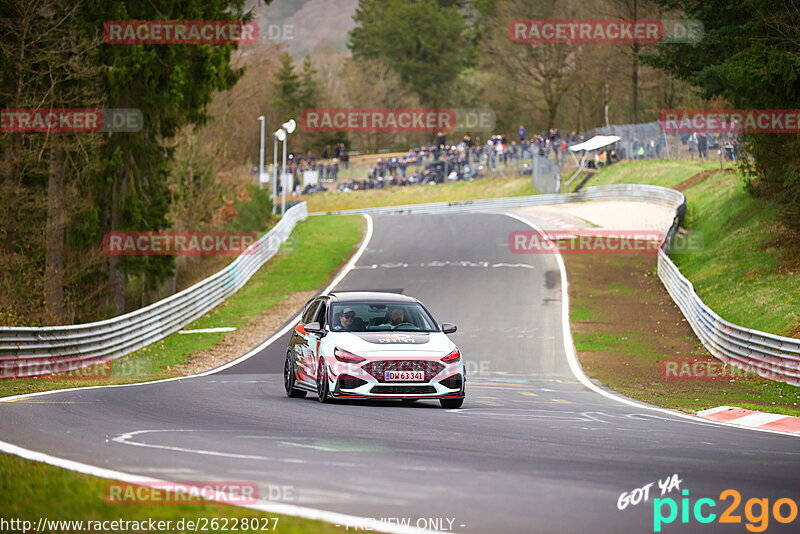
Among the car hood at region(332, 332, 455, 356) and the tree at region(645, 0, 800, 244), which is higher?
the tree at region(645, 0, 800, 244)

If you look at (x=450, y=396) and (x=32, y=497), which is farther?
(x=450, y=396)

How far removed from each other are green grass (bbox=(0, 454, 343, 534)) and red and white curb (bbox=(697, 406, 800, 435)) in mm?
7766

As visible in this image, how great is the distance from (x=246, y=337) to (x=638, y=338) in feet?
35.9

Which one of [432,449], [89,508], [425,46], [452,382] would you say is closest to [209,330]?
[452,382]

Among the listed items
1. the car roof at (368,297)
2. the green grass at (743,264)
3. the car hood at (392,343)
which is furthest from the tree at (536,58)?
the car hood at (392,343)

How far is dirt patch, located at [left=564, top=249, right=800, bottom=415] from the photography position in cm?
1748

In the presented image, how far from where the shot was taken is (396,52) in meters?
128

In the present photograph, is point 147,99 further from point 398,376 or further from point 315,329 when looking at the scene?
point 398,376

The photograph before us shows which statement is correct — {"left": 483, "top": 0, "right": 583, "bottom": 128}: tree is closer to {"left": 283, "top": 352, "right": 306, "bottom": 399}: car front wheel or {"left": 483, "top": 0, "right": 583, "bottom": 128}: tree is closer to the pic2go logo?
{"left": 283, "top": 352, "right": 306, "bottom": 399}: car front wheel

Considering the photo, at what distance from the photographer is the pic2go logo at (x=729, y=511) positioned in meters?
6.05

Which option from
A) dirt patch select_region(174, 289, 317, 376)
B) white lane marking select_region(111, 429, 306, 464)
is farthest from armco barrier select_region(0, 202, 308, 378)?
white lane marking select_region(111, 429, 306, 464)

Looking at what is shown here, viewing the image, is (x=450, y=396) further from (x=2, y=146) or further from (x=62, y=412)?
(x=2, y=146)

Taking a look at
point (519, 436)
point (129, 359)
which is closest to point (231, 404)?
point (519, 436)

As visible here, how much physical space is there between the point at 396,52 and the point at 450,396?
119 metres
